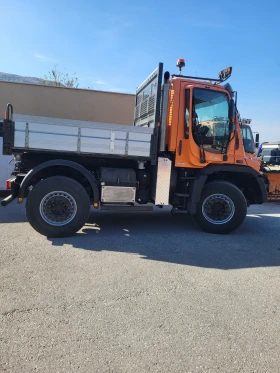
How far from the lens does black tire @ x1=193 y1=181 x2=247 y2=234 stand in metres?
Answer: 6.33

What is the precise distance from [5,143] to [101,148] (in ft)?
5.60

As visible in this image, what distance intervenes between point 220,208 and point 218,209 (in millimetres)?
46

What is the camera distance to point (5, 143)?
18.1 feet

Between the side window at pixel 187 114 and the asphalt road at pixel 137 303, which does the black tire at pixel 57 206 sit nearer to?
the asphalt road at pixel 137 303

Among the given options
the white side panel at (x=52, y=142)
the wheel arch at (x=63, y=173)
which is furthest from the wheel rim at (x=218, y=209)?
the white side panel at (x=52, y=142)

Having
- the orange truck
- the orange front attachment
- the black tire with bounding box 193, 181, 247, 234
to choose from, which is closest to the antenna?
the orange truck

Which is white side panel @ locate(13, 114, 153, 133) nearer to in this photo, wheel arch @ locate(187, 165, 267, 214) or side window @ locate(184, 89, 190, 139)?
side window @ locate(184, 89, 190, 139)

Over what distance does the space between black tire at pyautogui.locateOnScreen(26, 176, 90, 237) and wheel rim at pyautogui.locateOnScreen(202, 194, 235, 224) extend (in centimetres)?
245

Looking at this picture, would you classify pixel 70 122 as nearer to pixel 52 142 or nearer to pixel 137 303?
pixel 52 142

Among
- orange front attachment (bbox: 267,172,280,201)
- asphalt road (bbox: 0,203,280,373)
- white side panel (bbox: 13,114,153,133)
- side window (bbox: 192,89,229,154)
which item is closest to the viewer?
asphalt road (bbox: 0,203,280,373)

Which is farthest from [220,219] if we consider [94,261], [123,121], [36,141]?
[123,121]

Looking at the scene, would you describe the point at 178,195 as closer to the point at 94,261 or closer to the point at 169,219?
the point at 169,219

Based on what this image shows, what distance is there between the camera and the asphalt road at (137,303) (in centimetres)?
253

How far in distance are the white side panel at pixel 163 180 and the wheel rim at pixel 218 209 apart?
2.84ft
